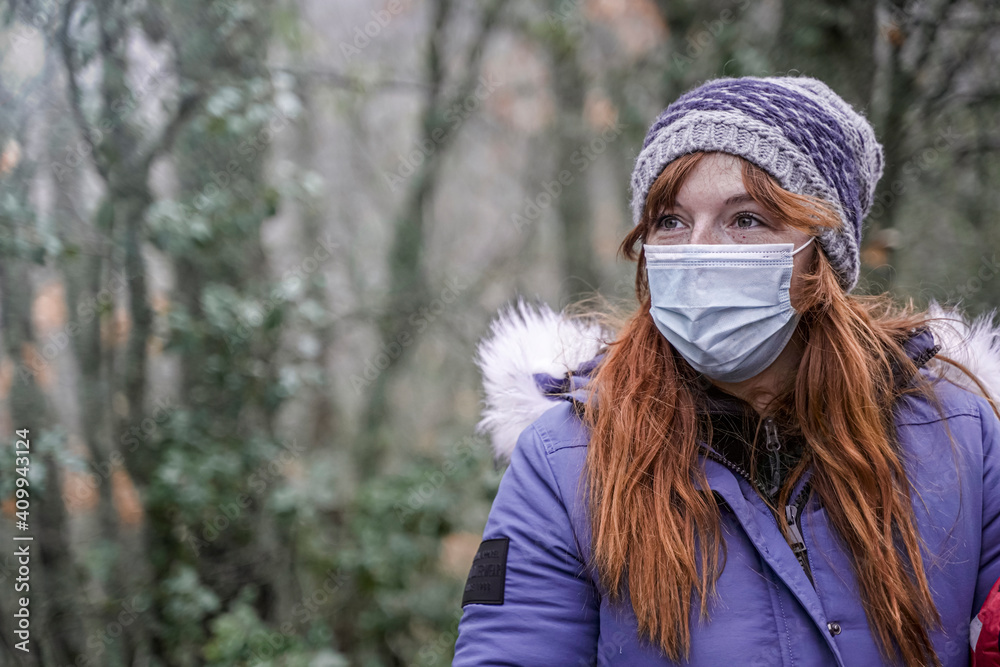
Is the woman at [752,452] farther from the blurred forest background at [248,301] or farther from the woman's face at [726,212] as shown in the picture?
the blurred forest background at [248,301]

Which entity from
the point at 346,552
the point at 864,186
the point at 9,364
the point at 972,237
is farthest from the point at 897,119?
the point at 9,364

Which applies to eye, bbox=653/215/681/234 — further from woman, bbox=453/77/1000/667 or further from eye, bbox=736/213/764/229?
eye, bbox=736/213/764/229

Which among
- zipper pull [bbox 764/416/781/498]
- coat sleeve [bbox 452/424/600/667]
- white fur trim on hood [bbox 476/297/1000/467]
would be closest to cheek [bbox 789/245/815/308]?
zipper pull [bbox 764/416/781/498]

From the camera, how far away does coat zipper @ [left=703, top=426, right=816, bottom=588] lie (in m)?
1.45

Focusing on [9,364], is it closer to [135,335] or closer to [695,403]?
[135,335]

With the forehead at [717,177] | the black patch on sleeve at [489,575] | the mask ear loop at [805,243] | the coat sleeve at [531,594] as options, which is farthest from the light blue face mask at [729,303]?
the black patch on sleeve at [489,575]

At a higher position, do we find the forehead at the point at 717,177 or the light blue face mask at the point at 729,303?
the forehead at the point at 717,177

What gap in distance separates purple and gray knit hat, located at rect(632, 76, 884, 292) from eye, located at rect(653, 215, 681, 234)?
64 millimetres

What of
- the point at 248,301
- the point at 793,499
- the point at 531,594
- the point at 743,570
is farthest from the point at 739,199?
the point at 248,301

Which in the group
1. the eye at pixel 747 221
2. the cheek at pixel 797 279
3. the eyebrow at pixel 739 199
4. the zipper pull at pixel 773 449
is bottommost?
the zipper pull at pixel 773 449

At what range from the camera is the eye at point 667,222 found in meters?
1.68

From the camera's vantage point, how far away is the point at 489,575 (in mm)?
1475

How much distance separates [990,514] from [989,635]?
28 cm

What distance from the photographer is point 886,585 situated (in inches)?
55.3
